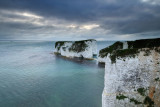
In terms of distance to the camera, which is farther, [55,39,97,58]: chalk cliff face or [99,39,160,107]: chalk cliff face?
[55,39,97,58]: chalk cliff face

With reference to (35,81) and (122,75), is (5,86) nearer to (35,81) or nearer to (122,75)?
(35,81)

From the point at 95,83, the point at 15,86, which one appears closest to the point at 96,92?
the point at 95,83

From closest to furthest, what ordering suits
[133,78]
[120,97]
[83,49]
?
[133,78], [120,97], [83,49]

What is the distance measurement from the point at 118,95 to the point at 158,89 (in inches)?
137

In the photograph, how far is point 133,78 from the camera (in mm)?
9633

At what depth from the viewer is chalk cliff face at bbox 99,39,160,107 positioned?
9141 millimetres

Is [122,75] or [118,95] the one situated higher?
[122,75]

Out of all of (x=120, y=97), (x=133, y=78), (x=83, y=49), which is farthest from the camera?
(x=83, y=49)

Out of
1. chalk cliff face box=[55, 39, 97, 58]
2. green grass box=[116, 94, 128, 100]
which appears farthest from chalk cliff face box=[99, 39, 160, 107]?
chalk cliff face box=[55, 39, 97, 58]

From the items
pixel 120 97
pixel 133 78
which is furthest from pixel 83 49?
pixel 133 78

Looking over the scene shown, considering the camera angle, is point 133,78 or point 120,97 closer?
point 133,78

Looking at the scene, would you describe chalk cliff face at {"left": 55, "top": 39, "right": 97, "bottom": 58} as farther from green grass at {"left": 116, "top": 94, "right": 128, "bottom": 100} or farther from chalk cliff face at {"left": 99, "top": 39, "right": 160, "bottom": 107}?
green grass at {"left": 116, "top": 94, "right": 128, "bottom": 100}

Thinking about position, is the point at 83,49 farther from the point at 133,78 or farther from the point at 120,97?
the point at 133,78

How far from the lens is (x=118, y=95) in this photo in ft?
33.3
